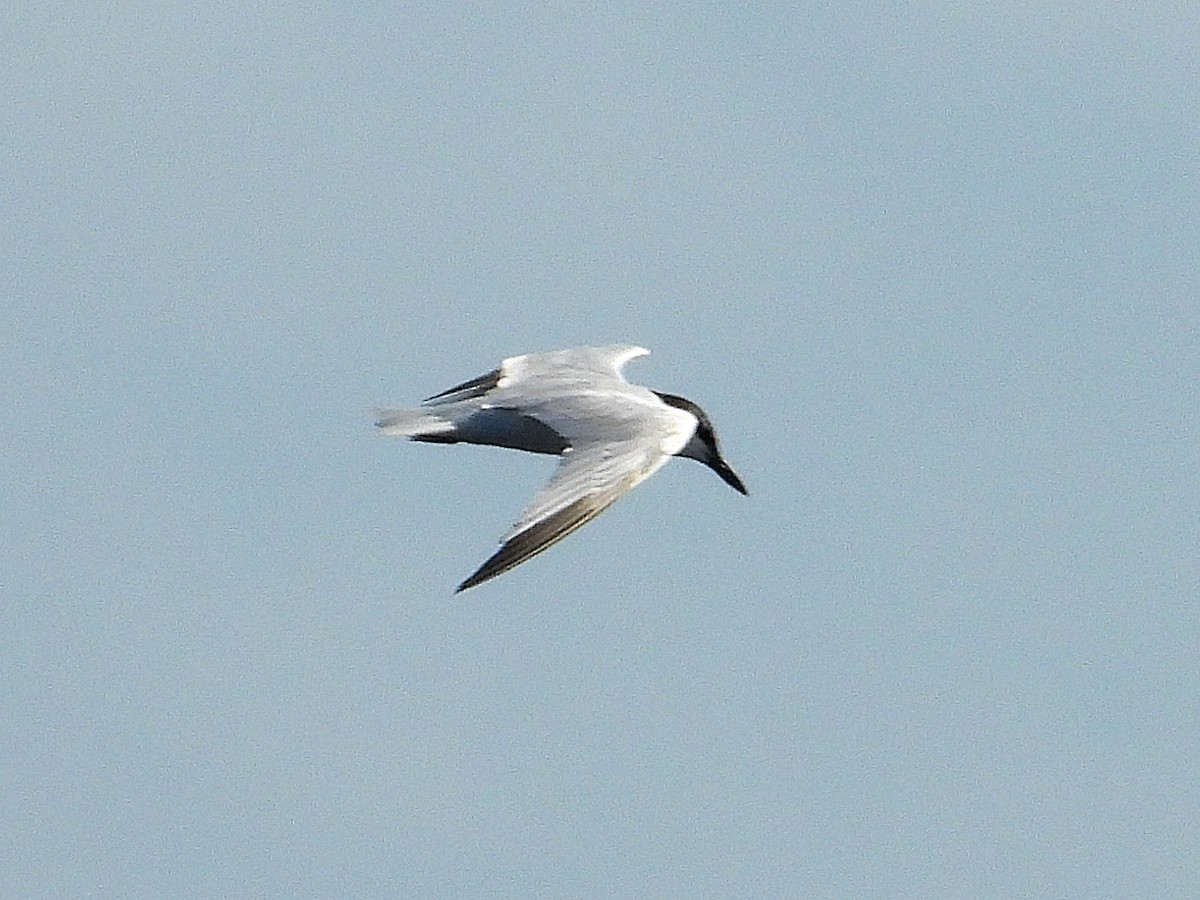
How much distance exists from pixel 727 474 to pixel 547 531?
6936 millimetres

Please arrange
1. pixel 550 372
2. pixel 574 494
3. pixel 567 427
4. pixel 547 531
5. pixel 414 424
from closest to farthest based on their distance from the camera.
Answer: pixel 547 531, pixel 574 494, pixel 567 427, pixel 414 424, pixel 550 372

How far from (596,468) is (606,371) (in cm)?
503

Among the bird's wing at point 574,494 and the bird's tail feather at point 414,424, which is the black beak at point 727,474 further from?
the bird's wing at point 574,494

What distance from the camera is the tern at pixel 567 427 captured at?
15.6 m

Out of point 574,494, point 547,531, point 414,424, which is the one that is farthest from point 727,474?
point 547,531

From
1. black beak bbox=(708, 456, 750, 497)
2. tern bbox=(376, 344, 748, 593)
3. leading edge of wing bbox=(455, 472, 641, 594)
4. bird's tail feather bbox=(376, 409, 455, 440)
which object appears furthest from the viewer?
black beak bbox=(708, 456, 750, 497)

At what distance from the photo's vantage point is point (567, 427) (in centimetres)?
1834

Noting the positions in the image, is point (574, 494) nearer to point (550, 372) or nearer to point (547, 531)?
point (547, 531)

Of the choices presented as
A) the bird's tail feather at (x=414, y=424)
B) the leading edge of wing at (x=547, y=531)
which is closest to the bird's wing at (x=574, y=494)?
the leading edge of wing at (x=547, y=531)

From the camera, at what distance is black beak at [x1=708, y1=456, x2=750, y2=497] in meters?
22.1

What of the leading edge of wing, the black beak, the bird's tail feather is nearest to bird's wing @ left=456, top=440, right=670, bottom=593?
the leading edge of wing

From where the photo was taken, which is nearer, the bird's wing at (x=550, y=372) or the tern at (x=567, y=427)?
the tern at (x=567, y=427)

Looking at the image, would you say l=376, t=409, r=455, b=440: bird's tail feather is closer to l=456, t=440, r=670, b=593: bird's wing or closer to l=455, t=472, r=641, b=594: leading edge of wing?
l=456, t=440, r=670, b=593: bird's wing

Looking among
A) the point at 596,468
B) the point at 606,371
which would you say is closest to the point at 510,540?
the point at 596,468
